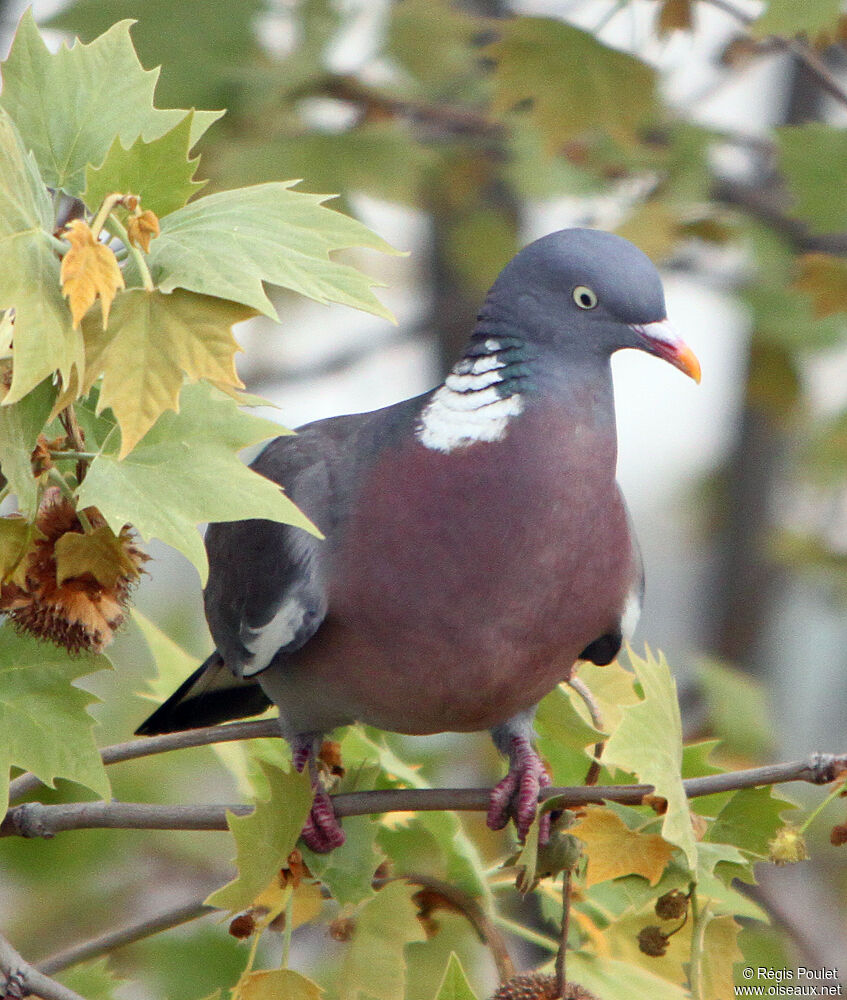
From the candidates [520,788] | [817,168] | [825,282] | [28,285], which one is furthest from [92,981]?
[817,168]

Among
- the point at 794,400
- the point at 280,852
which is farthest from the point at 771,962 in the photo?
the point at 794,400

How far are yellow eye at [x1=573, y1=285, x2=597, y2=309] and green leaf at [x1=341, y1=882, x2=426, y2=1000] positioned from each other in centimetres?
75

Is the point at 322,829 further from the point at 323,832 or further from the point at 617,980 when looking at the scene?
the point at 617,980

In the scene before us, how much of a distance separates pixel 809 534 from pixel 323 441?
8.07ft

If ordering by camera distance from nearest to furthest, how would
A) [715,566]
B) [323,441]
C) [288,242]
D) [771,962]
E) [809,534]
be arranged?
1. [288,242]
2. [323,441]
3. [771,962]
4. [809,534]
5. [715,566]

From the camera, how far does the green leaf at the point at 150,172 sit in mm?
1175

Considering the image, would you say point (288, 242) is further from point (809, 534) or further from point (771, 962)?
point (809, 534)

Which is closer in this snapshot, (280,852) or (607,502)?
(280,852)

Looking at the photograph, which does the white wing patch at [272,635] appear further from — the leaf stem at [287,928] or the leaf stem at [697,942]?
the leaf stem at [697,942]

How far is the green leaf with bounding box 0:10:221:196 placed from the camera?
4.09 feet

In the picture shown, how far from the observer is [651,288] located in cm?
160

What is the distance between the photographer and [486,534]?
1.56m

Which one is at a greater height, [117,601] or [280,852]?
[117,601]

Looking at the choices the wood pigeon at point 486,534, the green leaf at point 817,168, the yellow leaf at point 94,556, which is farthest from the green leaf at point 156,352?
the green leaf at point 817,168
